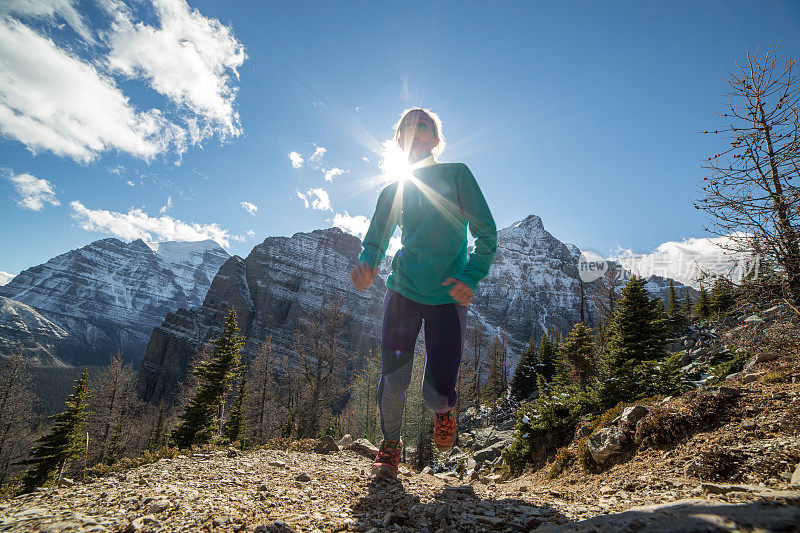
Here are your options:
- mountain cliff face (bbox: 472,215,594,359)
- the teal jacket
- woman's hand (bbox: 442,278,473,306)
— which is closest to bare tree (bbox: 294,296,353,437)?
the teal jacket

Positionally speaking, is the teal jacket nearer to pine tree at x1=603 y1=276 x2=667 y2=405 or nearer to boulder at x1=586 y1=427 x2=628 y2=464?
boulder at x1=586 y1=427 x2=628 y2=464

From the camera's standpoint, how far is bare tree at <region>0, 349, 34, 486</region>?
2609 cm

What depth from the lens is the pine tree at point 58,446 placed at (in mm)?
19984

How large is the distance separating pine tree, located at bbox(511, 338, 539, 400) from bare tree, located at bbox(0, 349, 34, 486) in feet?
146

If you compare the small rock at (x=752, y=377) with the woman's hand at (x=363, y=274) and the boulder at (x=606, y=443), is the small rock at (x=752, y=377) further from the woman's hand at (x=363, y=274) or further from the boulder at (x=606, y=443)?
the woman's hand at (x=363, y=274)

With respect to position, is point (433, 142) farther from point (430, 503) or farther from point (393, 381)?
point (430, 503)

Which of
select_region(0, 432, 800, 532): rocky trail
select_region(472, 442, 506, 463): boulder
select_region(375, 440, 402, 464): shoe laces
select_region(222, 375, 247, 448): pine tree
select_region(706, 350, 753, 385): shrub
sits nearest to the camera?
select_region(0, 432, 800, 532): rocky trail

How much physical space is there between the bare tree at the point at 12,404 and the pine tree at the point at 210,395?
16970 mm

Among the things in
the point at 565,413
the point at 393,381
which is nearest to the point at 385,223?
the point at 393,381

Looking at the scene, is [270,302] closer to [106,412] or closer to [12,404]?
[106,412]

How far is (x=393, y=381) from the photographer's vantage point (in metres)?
3.07

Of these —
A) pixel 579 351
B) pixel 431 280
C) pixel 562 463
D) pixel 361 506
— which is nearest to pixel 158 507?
pixel 361 506

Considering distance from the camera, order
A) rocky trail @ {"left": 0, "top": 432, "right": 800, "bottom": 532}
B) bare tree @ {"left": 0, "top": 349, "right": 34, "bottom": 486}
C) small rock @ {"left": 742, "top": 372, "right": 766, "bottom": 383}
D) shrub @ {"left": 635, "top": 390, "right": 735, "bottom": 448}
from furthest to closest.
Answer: bare tree @ {"left": 0, "top": 349, "right": 34, "bottom": 486} < small rock @ {"left": 742, "top": 372, "right": 766, "bottom": 383} < shrub @ {"left": 635, "top": 390, "right": 735, "bottom": 448} < rocky trail @ {"left": 0, "top": 432, "right": 800, "bottom": 532}

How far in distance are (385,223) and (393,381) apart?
160 cm
